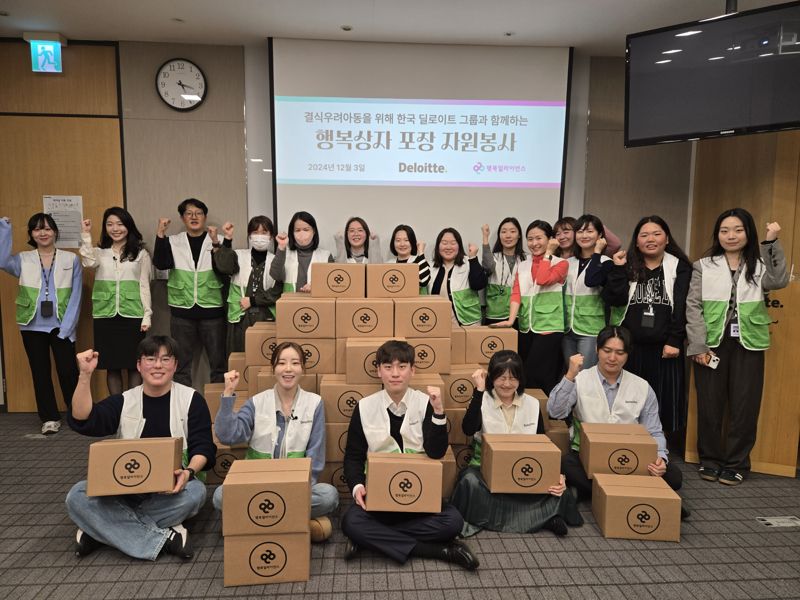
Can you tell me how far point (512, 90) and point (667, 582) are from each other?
3.35 m

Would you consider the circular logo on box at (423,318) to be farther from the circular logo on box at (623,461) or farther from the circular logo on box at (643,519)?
the circular logo on box at (643,519)

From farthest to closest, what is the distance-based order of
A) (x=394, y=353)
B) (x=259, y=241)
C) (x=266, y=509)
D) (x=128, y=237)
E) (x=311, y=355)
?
(x=128, y=237), (x=259, y=241), (x=311, y=355), (x=394, y=353), (x=266, y=509)

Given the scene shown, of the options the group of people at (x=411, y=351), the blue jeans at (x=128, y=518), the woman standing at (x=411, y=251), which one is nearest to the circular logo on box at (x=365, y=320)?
the group of people at (x=411, y=351)

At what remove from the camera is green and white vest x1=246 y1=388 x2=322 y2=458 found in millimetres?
2426

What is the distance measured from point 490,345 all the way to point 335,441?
3.40 ft

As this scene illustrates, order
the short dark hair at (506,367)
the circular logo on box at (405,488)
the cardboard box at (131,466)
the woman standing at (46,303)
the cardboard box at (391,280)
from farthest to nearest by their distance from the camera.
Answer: the woman standing at (46,303)
the cardboard box at (391,280)
the short dark hair at (506,367)
the circular logo on box at (405,488)
the cardboard box at (131,466)

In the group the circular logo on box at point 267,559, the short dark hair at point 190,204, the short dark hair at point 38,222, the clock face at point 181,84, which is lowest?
the circular logo on box at point 267,559

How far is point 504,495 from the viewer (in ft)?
7.99

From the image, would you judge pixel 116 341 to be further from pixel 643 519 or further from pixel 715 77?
pixel 715 77

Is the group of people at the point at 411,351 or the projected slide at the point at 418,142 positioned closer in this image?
the group of people at the point at 411,351

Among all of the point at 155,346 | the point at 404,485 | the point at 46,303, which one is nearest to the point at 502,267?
the point at 404,485

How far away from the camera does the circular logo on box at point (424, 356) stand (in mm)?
2801

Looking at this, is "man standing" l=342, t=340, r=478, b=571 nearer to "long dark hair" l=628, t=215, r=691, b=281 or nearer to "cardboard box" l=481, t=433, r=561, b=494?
"cardboard box" l=481, t=433, r=561, b=494

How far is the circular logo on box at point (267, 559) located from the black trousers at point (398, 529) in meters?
0.30
